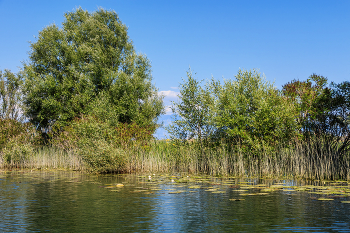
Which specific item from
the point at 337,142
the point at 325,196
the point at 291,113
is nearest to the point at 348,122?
the point at 337,142

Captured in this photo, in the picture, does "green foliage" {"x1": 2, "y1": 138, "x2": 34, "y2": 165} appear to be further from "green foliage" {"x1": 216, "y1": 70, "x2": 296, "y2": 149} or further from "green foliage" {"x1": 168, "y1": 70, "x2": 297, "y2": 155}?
"green foliage" {"x1": 216, "y1": 70, "x2": 296, "y2": 149}

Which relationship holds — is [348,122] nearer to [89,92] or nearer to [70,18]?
[89,92]

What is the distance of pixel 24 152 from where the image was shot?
81.9 ft

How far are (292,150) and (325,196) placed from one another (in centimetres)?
602

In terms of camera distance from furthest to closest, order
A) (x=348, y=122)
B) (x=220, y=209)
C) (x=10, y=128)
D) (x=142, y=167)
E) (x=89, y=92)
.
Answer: (x=89, y=92)
(x=10, y=128)
(x=142, y=167)
(x=348, y=122)
(x=220, y=209)

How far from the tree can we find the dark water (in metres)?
23.7

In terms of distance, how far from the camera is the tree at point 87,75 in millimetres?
34812

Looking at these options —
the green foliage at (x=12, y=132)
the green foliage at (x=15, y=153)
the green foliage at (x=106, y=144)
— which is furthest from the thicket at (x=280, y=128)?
the green foliage at (x=12, y=132)

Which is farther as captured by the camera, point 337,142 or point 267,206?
point 337,142

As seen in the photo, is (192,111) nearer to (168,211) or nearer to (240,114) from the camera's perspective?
(240,114)

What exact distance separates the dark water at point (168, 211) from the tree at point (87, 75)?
934 inches

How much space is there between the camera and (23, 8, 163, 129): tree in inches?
1371

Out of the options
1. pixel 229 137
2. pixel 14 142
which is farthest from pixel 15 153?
pixel 229 137

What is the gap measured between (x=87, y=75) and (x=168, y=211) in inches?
1189
